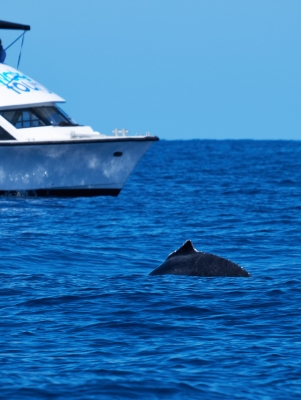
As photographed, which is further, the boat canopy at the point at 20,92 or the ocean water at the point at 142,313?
the boat canopy at the point at 20,92

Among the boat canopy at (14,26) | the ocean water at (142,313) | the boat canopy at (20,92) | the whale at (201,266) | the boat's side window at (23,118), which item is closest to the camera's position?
the ocean water at (142,313)

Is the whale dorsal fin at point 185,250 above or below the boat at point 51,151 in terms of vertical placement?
below

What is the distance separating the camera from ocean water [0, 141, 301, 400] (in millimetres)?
7859

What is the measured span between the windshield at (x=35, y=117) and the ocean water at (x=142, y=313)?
5045mm

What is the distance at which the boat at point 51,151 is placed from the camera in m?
25.0

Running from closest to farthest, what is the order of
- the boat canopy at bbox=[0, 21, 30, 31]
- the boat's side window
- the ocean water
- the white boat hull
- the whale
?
the ocean water < the whale < the white boat hull < the boat's side window < the boat canopy at bbox=[0, 21, 30, 31]

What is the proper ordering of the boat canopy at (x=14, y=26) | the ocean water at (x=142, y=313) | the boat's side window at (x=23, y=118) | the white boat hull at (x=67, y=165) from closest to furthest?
the ocean water at (x=142, y=313) → the white boat hull at (x=67, y=165) → the boat's side window at (x=23, y=118) → the boat canopy at (x=14, y=26)

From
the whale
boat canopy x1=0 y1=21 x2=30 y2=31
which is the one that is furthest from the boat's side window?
the whale

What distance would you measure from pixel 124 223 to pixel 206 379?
513 inches

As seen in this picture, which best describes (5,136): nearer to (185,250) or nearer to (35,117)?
(35,117)

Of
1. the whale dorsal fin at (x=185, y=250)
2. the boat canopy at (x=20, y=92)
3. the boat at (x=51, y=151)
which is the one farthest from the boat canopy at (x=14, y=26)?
the whale dorsal fin at (x=185, y=250)

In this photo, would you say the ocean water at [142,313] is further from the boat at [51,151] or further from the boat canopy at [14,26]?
the boat canopy at [14,26]

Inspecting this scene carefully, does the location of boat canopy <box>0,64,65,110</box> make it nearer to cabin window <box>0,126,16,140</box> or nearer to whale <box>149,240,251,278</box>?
cabin window <box>0,126,16,140</box>

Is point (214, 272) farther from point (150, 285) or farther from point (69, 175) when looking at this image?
point (69, 175)
